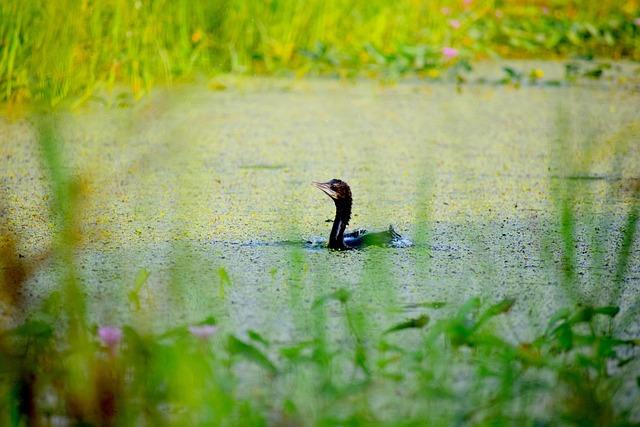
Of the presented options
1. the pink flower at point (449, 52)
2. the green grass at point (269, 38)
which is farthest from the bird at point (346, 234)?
the pink flower at point (449, 52)

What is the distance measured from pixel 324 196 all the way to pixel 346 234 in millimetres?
483

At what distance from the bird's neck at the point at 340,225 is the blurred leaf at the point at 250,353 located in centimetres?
74

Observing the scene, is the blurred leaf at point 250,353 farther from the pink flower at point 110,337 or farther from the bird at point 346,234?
the bird at point 346,234

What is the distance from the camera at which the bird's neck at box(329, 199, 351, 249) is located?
7.45 feet

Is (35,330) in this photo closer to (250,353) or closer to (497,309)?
(250,353)

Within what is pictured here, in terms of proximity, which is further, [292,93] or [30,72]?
[292,93]

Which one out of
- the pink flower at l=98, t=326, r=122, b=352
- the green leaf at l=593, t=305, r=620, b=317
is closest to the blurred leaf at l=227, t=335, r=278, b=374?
the pink flower at l=98, t=326, r=122, b=352

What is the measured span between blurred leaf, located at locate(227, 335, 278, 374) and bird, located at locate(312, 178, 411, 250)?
711 mm

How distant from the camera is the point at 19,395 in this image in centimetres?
141

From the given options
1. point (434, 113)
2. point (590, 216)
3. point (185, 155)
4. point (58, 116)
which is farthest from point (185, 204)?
point (434, 113)

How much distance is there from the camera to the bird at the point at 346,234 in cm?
228

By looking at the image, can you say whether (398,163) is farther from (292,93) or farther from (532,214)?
(292,93)

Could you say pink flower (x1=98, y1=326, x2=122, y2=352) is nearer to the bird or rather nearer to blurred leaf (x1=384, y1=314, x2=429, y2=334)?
blurred leaf (x1=384, y1=314, x2=429, y2=334)

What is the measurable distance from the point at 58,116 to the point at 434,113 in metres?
1.27
